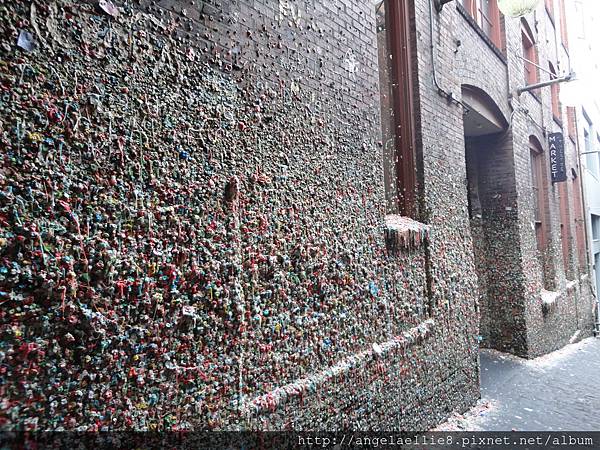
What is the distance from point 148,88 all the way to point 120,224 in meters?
0.67

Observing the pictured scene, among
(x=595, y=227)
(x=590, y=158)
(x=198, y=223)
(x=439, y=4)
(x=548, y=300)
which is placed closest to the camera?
(x=198, y=223)

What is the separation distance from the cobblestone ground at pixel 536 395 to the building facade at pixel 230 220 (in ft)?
1.25

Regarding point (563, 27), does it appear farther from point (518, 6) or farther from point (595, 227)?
point (518, 6)

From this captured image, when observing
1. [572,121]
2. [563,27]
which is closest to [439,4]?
[572,121]

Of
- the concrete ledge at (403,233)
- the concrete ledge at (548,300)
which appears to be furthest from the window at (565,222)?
the concrete ledge at (403,233)

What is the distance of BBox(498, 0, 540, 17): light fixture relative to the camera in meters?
5.51

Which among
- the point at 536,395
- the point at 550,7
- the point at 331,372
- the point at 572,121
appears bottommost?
the point at 536,395

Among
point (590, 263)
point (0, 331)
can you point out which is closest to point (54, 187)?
point (0, 331)

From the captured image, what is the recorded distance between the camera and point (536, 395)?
5309mm

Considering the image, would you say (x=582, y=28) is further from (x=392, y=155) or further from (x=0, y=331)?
(x=0, y=331)

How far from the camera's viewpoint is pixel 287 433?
249 cm

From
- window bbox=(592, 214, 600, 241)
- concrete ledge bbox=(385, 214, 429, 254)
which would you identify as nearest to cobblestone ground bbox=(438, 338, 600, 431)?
concrete ledge bbox=(385, 214, 429, 254)

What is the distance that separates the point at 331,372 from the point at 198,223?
1.49m

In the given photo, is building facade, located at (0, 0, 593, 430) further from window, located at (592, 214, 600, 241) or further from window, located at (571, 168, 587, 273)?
window, located at (592, 214, 600, 241)
